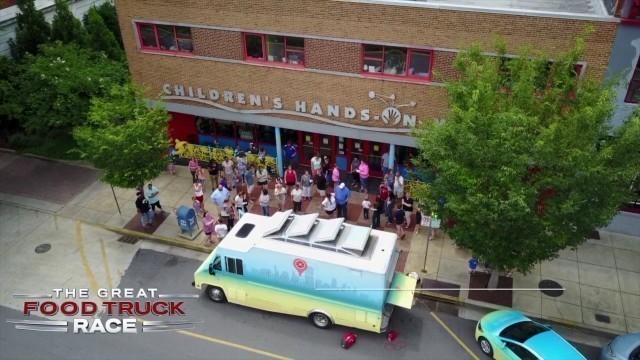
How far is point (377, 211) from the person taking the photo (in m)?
18.5

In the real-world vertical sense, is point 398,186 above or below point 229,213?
above

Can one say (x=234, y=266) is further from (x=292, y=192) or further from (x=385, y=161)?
(x=385, y=161)

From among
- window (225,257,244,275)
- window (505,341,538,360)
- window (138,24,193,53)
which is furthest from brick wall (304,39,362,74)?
window (505,341,538,360)

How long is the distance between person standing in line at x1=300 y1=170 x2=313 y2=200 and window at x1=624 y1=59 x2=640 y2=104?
11.0 metres

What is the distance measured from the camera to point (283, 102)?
812 inches

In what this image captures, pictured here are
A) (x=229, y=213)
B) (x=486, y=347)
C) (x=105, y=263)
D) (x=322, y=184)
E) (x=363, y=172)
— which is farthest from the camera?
(x=363, y=172)

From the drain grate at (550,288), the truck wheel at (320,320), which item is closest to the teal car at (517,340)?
the drain grate at (550,288)

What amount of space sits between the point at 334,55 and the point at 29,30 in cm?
1630

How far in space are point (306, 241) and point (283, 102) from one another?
7897 mm

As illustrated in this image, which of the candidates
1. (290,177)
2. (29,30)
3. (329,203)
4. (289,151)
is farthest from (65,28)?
(329,203)

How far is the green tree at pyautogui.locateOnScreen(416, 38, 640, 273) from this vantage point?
11.8 m

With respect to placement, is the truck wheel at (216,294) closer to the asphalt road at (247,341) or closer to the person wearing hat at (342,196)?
the asphalt road at (247,341)

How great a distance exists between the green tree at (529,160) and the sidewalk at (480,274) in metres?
2.74
